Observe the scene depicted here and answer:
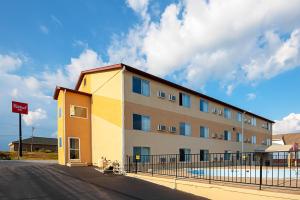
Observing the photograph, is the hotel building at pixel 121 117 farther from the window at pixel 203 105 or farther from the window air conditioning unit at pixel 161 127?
the window at pixel 203 105

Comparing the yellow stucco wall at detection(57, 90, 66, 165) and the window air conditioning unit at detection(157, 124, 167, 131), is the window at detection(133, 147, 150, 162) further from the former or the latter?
the yellow stucco wall at detection(57, 90, 66, 165)

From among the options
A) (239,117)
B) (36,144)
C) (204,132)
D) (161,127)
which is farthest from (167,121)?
(36,144)

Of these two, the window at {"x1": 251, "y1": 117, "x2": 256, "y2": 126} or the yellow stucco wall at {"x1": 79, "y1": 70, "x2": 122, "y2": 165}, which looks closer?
the yellow stucco wall at {"x1": 79, "y1": 70, "x2": 122, "y2": 165}

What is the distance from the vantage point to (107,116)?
21.2 meters

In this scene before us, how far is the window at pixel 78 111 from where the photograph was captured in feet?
70.6

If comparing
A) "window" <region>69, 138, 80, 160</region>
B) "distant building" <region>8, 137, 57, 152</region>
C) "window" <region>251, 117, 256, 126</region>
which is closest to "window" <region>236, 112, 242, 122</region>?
"window" <region>251, 117, 256, 126</region>

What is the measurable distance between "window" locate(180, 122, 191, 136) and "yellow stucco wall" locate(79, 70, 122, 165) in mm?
8177

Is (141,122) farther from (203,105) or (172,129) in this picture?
(203,105)

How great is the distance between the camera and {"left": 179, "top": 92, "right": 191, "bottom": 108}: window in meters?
27.0

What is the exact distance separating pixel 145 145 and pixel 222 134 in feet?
50.5

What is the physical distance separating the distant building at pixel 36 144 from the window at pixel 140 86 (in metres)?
47.2

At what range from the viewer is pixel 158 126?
23672 millimetres

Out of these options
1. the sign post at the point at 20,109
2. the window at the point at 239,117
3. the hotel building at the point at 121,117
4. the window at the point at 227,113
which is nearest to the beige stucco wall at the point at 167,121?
the hotel building at the point at 121,117

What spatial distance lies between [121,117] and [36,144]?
51.3 meters
